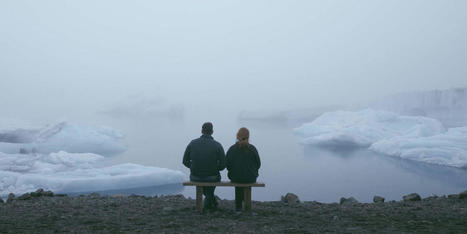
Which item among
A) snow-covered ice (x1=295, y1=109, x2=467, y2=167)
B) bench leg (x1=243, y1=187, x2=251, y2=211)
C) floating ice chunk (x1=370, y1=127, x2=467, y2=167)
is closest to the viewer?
bench leg (x1=243, y1=187, x2=251, y2=211)

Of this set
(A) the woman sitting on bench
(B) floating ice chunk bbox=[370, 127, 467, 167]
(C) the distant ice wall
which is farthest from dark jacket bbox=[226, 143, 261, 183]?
(C) the distant ice wall

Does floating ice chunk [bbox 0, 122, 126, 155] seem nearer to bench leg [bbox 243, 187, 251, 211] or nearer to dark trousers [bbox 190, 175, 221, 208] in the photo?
dark trousers [bbox 190, 175, 221, 208]

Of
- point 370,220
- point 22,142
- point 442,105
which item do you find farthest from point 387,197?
point 442,105

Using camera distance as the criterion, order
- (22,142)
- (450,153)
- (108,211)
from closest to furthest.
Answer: (108,211) < (450,153) < (22,142)

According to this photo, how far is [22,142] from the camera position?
21516 mm

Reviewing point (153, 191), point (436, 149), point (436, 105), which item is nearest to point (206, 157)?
point (153, 191)

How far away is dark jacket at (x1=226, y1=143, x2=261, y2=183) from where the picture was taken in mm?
4484

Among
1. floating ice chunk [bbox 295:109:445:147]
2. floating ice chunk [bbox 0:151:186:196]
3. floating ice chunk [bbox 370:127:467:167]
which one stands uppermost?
floating ice chunk [bbox 295:109:445:147]

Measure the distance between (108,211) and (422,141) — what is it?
1859 cm

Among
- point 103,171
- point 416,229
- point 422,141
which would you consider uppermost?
point 422,141

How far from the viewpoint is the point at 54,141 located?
21719 millimetres

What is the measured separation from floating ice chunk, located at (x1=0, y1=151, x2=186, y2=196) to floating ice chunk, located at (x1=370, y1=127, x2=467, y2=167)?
1197 cm

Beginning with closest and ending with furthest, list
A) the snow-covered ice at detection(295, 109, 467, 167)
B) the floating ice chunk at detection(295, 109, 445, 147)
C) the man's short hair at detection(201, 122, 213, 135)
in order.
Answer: the man's short hair at detection(201, 122, 213, 135) → the snow-covered ice at detection(295, 109, 467, 167) → the floating ice chunk at detection(295, 109, 445, 147)

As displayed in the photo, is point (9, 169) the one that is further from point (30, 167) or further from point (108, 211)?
point (108, 211)
